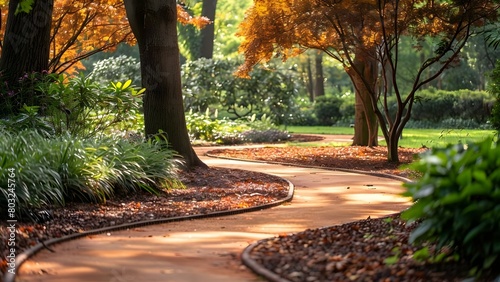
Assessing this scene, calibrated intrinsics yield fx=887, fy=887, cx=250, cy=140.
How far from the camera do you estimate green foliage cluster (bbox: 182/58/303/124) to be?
35.0 m

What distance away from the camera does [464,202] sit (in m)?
6.39

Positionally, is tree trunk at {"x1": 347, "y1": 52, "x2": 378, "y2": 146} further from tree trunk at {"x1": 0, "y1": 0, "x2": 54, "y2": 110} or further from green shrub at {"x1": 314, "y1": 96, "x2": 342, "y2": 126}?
green shrub at {"x1": 314, "y1": 96, "x2": 342, "y2": 126}

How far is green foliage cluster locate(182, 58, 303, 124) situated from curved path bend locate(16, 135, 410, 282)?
20622mm

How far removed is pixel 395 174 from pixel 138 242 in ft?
30.7

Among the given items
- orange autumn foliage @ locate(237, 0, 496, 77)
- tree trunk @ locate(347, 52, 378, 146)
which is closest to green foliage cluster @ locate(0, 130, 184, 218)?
orange autumn foliage @ locate(237, 0, 496, 77)

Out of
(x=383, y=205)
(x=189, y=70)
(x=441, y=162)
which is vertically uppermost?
(x=189, y=70)

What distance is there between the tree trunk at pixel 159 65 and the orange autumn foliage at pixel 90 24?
248 inches

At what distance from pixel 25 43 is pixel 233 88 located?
1875 centimetres

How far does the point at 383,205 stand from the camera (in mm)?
12562

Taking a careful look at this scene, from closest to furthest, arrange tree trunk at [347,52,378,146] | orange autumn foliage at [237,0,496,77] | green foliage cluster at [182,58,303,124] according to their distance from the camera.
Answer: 1. orange autumn foliage at [237,0,496,77]
2. tree trunk at [347,52,378,146]
3. green foliage cluster at [182,58,303,124]

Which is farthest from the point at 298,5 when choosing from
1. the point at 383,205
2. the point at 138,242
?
the point at 138,242

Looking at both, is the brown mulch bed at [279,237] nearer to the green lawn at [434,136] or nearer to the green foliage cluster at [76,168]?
the green foliage cluster at [76,168]

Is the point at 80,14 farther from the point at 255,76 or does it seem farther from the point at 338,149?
the point at 255,76

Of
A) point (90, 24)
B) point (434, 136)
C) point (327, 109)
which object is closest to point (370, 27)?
point (90, 24)
